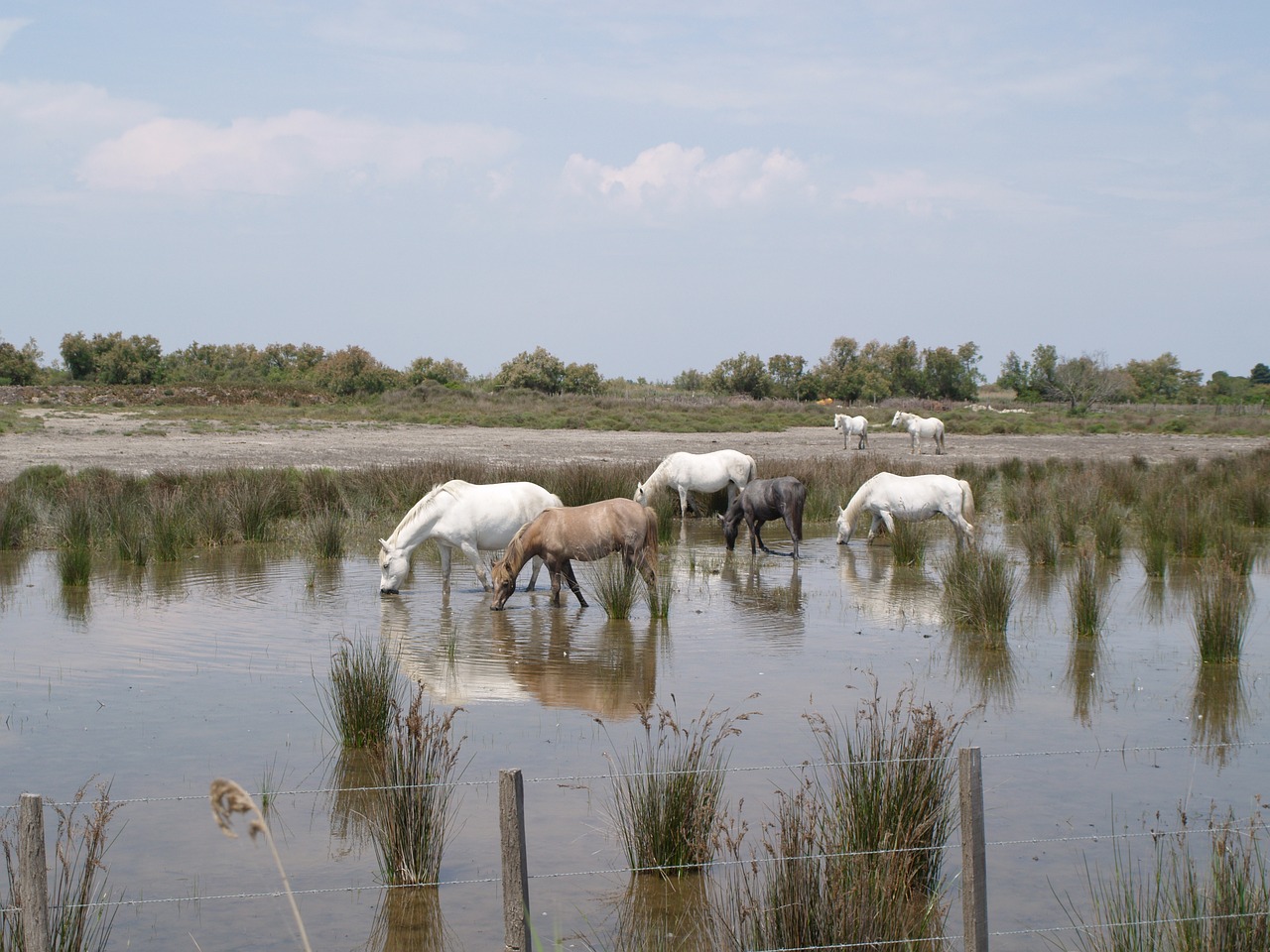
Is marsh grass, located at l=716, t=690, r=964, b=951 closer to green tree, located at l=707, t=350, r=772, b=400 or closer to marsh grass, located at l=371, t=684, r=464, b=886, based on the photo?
marsh grass, located at l=371, t=684, r=464, b=886

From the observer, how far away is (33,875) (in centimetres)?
379

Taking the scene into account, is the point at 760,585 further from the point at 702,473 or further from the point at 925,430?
the point at 925,430

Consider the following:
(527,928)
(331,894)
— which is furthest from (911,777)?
(331,894)

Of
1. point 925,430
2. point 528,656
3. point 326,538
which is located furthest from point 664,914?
point 925,430

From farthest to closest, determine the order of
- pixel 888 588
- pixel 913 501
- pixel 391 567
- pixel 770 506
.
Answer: pixel 913 501
pixel 770 506
pixel 888 588
pixel 391 567

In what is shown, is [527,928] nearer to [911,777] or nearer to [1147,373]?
[911,777]

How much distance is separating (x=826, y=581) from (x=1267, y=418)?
5198 cm

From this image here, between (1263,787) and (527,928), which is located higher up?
(527,928)

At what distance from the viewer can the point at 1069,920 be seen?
17.3ft

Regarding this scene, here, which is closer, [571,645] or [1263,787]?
[1263,787]

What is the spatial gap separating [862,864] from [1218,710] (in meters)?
5.17

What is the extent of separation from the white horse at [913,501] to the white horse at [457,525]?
5885 millimetres

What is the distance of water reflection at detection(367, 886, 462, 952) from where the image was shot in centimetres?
514

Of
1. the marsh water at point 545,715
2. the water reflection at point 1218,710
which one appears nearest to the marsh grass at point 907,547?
the marsh water at point 545,715
